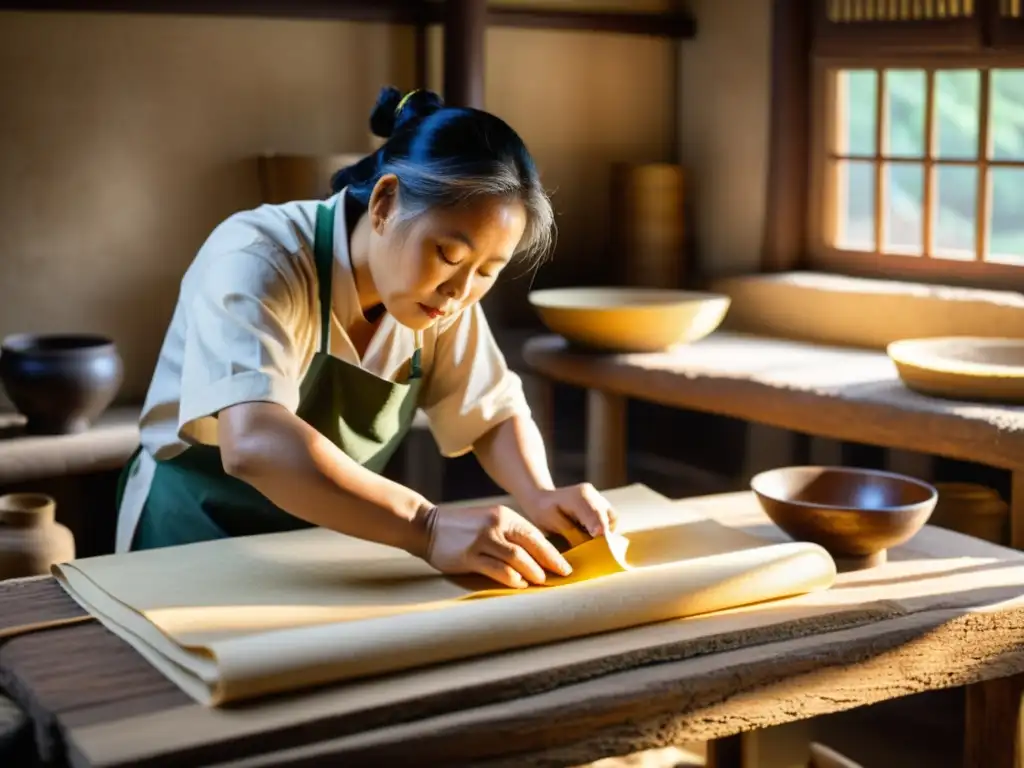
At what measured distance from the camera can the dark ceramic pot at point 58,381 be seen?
3.36m

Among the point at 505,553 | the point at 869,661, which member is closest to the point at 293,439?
the point at 505,553

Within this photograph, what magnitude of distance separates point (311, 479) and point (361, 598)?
0.17 m

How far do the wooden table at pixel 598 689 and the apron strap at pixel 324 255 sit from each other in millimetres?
568

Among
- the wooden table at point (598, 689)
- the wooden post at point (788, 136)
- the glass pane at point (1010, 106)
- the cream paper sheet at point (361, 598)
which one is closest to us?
the wooden table at point (598, 689)

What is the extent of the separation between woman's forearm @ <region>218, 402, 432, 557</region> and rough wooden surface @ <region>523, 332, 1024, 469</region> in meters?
1.43

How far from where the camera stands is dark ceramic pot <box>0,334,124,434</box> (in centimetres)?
336

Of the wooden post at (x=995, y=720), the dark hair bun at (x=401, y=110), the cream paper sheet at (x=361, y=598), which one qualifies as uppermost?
the dark hair bun at (x=401, y=110)

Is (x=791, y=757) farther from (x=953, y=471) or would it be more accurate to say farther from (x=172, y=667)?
(x=172, y=667)

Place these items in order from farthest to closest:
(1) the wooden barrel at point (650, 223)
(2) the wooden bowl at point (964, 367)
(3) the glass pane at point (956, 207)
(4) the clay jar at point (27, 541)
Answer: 1. (3) the glass pane at point (956, 207)
2. (1) the wooden barrel at point (650, 223)
3. (2) the wooden bowl at point (964, 367)
4. (4) the clay jar at point (27, 541)

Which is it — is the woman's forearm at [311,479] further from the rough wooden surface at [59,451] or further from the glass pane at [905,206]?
the glass pane at [905,206]

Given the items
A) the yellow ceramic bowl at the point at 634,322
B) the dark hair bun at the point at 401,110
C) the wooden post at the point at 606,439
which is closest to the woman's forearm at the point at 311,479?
the dark hair bun at the point at 401,110

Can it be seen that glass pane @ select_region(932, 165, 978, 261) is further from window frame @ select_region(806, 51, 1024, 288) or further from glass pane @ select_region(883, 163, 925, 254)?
window frame @ select_region(806, 51, 1024, 288)

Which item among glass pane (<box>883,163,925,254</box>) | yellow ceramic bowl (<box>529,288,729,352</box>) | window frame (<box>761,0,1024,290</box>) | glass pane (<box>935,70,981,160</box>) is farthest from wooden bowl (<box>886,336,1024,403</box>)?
glass pane (<box>935,70,981,160</box>)

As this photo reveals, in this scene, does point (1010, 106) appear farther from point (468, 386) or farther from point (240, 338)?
point (240, 338)
